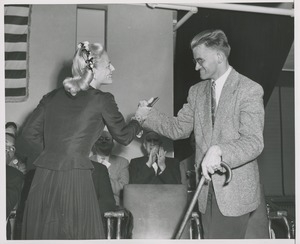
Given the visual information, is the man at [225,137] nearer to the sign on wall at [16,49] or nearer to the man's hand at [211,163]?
the man's hand at [211,163]

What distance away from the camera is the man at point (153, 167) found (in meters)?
2.73

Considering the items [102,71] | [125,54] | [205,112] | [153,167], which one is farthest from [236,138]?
[125,54]

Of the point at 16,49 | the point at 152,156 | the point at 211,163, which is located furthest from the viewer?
the point at 152,156

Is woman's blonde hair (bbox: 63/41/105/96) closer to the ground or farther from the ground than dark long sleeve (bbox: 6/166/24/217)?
farther from the ground

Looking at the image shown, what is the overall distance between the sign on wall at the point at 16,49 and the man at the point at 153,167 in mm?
853

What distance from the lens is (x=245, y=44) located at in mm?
2541

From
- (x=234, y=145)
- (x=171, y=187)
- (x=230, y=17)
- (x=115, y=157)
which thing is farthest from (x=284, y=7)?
(x=115, y=157)

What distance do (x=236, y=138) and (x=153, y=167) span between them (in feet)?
3.84

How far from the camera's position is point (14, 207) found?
2.02 meters

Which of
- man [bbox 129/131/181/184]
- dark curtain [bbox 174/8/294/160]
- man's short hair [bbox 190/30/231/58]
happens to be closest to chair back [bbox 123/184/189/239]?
man [bbox 129/131/181/184]

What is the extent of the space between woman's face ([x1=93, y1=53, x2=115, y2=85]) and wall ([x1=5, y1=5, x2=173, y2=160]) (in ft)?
2.42

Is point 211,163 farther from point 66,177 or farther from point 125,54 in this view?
point 125,54

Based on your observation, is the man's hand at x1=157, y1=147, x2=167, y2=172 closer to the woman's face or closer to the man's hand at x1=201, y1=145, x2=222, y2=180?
the woman's face

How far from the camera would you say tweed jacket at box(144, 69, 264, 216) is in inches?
64.4
